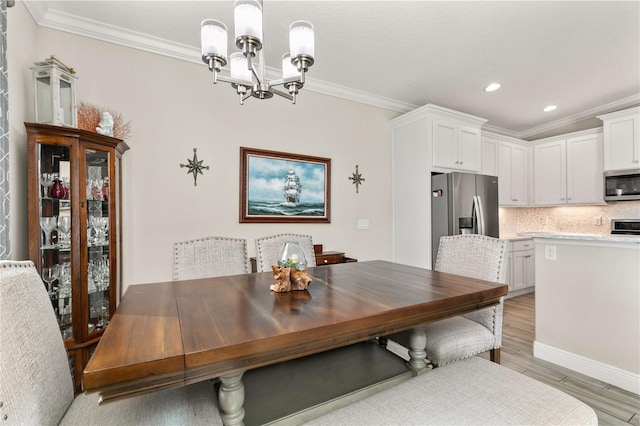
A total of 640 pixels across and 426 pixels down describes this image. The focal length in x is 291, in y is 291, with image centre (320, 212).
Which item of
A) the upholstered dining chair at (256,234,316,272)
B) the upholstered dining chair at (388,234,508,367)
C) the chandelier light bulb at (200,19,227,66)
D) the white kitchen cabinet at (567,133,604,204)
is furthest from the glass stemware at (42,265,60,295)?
the white kitchen cabinet at (567,133,604,204)

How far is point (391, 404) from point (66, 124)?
2.71m

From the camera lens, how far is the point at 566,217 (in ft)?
16.2

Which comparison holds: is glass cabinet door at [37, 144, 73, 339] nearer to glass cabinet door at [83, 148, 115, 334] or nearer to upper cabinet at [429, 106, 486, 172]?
glass cabinet door at [83, 148, 115, 334]

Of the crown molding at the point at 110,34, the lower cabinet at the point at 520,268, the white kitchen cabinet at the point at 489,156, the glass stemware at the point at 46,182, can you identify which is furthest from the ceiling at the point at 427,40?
the lower cabinet at the point at 520,268

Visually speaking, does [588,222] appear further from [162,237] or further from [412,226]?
[162,237]

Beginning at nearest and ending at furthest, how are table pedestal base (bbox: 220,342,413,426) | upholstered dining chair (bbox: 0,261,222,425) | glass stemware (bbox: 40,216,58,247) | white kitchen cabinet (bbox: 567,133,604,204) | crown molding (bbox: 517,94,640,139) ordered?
upholstered dining chair (bbox: 0,261,222,425) → table pedestal base (bbox: 220,342,413,426) → glass stemware (bbox: 40,216,58,247) → crown molding (bbox: 517,94,640,139) → white kitchen cabinet (bbox: 567,133,604,204)

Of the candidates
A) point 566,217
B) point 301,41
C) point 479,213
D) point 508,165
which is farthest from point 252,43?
point 566,217

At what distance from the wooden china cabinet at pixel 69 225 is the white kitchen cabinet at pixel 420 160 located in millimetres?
3275

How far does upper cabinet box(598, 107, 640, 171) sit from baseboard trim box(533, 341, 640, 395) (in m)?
2.97

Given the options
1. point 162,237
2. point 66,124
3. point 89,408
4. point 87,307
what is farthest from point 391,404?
point 66,124

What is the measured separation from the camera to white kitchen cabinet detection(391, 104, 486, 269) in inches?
145

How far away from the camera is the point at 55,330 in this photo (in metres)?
1.04

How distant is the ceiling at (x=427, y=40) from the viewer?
2256 millimetres

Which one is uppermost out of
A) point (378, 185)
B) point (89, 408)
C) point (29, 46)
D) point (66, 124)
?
point (29, 46)
